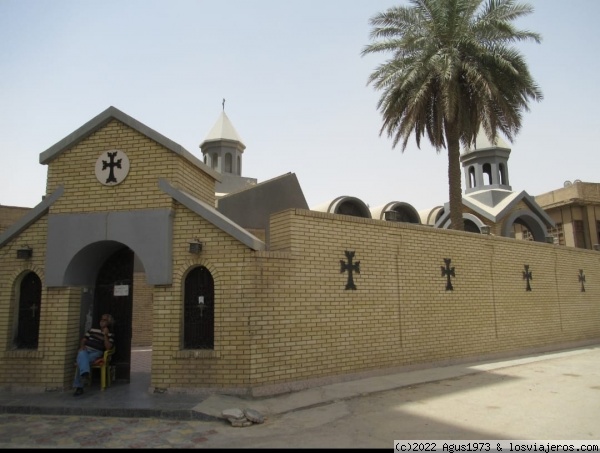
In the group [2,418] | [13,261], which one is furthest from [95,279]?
[2,418]

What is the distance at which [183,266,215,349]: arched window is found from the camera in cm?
854

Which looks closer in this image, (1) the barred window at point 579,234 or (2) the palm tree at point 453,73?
(2) the palm tree at point 453,73

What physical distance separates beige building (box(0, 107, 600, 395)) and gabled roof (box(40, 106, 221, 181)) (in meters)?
0.03

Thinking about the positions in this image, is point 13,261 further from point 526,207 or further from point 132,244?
point 526,207

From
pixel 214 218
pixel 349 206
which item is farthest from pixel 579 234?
pixel 214 218

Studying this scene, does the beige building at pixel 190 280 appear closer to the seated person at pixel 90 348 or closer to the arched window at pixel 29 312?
the arched window at pixel 29 312

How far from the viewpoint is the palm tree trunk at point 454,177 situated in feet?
53.6

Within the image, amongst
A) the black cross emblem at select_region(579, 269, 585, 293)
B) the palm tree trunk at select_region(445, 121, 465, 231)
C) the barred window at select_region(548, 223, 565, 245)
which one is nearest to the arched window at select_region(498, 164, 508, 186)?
the barred window at select_region(548, 223, 565, 245)

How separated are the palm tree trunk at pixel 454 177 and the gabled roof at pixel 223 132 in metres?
17.1

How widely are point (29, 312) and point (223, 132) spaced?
22755mm

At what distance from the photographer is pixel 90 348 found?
8.86m

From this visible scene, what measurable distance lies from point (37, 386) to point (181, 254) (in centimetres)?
365

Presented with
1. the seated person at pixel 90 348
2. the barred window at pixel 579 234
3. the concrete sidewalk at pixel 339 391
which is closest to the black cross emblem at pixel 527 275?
the concrete sidewalk at pixel 339 391

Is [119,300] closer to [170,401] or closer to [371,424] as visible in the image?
[170,401]
